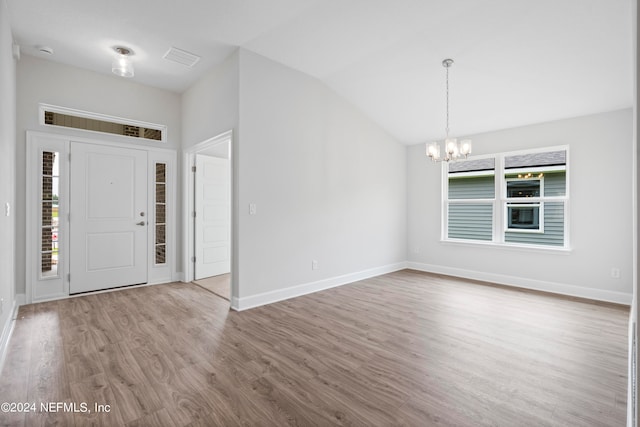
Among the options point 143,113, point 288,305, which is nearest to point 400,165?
point 288,305

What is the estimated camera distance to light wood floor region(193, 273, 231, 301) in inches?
171

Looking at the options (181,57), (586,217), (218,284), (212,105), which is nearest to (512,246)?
(586,217)

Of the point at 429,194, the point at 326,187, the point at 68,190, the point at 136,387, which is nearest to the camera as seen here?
the point at 136,387

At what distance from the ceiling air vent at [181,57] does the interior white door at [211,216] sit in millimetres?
1441

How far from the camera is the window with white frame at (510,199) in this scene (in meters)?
4.64

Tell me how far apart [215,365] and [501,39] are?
13.8ft

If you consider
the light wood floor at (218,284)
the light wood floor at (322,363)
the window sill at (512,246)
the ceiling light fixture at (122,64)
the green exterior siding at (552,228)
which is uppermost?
the ceiling light fixture at (122,64)

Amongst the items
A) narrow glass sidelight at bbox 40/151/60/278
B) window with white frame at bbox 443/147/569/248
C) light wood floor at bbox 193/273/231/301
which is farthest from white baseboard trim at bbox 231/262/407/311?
narrow glass sidelight at bbox 40/151/60/278

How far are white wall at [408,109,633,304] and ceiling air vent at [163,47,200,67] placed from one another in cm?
464

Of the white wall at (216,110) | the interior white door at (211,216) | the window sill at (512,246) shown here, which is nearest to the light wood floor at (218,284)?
the interior white door at (211,216)

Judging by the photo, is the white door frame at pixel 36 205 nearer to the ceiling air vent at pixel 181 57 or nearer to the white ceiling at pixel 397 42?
the white ceiling at pixel 397 42

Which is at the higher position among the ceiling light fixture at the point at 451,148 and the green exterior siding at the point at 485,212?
the ceiling light fixture at the point at 451,148

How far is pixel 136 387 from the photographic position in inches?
81.6

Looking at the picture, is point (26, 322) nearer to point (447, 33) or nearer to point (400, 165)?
point (447, 33)
